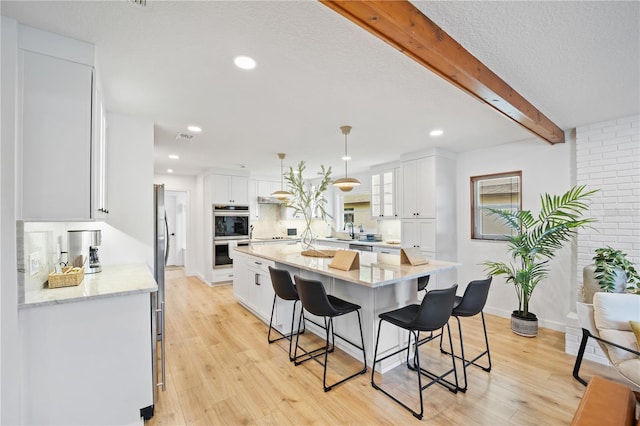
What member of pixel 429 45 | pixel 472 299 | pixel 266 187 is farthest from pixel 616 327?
pixel 266 187

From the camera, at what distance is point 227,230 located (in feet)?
19.3

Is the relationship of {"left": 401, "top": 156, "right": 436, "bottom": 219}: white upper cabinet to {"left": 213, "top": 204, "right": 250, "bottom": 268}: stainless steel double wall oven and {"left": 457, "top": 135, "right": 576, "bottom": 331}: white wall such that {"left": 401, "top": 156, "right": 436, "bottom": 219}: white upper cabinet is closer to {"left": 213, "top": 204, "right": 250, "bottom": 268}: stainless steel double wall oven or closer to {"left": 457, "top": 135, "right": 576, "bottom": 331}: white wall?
{"left": 457, "top": 135, "right": 576, "bottom": 331}: white wall

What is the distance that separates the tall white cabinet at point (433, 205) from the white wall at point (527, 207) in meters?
0.17

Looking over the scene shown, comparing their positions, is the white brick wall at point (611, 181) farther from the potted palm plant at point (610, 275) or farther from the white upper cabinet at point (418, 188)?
the white upper cabinet at point (418, 188)

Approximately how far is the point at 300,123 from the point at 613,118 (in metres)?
3.29

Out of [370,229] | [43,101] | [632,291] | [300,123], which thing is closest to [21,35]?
[43,101]

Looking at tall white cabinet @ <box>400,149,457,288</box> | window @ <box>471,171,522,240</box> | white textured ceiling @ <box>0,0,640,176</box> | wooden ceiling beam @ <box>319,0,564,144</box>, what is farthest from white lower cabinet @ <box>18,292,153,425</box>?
window @ <box>471,171,522,240</box>

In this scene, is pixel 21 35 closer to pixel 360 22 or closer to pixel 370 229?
pixel 360 22

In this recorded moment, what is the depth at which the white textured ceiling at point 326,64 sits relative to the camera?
145cm

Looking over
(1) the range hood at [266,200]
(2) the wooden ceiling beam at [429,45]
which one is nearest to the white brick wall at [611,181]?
(2) the wooden ceiling beam at [429,45]

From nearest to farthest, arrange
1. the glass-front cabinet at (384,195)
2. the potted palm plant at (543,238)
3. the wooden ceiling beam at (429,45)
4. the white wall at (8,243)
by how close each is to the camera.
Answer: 1. the wooden ceiling beam at (429,45)
2. the white wall at (8,243)
3. the potted palm plant at (543,238)
4. the glass-front cabinet at (384,195)

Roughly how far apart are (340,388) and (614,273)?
8.66ft

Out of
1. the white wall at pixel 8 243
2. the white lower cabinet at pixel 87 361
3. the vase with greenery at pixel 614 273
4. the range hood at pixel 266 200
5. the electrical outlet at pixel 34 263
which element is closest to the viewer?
the white wall at pixel 8 243

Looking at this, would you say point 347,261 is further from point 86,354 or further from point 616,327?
point 616,327
